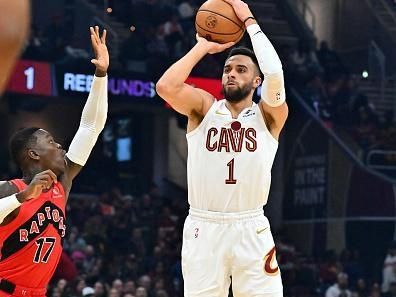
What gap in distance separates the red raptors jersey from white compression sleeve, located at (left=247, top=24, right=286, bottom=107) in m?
1.45

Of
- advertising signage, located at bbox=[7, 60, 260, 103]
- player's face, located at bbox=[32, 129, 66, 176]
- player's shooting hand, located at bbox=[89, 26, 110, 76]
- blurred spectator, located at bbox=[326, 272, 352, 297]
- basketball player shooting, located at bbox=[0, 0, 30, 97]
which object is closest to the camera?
basketball player shooting, located at bbox=[0, 0, 30, 97]

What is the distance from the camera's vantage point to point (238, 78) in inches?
223

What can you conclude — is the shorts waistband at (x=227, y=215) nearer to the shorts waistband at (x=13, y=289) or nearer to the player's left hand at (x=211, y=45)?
the player's left hand at (x=211, y=45)

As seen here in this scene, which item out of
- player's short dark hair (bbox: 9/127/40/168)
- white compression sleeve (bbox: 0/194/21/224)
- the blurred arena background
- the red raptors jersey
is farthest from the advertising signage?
white compression sleeve (bbox: 0/194/21/224)

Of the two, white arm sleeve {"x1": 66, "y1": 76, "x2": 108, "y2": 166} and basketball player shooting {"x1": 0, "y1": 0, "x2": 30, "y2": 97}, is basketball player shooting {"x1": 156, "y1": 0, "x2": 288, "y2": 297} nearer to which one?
white arm sleeve {"x1": 66, "y1": 76, "x2": 108, "y2": 166}

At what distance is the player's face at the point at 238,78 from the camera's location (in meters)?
5.68

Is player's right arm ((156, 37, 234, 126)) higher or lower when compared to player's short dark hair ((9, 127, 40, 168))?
higher

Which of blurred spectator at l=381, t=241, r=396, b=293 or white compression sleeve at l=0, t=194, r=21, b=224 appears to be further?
blurred spectator at l=381, t=241, r=396, b=293

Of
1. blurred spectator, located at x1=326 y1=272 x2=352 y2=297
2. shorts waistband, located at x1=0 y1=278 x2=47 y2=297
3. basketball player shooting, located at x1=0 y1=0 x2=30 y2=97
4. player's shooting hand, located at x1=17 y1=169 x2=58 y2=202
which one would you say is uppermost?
basketball player shooting, located at x1=0 y1=0 x2=30 y2=97

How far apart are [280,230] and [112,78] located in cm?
522

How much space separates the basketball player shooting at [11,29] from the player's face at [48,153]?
3.49 metres

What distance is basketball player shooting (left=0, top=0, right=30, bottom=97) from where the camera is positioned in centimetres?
181

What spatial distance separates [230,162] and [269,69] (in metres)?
0.60

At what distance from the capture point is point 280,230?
20.7 meters
